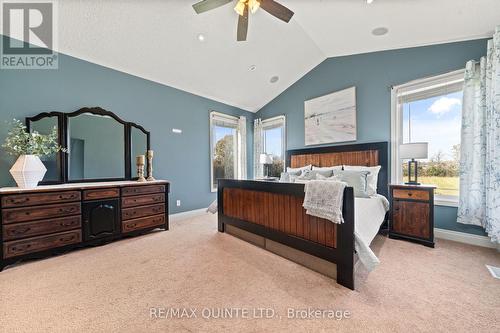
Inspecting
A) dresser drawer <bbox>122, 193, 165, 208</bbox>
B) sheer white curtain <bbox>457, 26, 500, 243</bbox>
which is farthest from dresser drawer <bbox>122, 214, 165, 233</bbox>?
sheer white curtain <bbox>457, 26, 500, 243</bbox>

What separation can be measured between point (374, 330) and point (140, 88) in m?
4.60

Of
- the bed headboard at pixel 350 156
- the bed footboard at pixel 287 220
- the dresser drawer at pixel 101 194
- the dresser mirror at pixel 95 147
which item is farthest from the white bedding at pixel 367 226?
the dresser mirror at pixel 95 147

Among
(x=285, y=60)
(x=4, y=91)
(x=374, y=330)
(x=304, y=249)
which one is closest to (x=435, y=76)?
(x=285, y=60)

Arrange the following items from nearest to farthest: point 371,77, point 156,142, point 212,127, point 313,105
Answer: point 371,77 < point 156,142 < point 313,105 < point 212,127

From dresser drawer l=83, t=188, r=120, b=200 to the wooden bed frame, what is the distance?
5.09 ft

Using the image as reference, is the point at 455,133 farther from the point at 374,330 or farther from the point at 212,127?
the point at 212,127

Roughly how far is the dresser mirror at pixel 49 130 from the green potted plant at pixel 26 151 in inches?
4.4

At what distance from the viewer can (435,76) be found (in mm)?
3160

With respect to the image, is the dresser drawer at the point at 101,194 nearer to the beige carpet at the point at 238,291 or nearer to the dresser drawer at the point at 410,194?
the beige carpet at the point at 238,291

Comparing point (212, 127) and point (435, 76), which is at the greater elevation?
point (435, 76)

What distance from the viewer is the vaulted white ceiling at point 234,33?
8.68 feet

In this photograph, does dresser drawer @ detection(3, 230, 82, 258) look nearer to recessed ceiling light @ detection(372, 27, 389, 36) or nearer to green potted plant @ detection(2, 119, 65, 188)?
green potted plant @ detection(2, 119, 65, 188)

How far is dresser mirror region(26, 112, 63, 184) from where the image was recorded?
283 cm

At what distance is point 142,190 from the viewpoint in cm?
336
